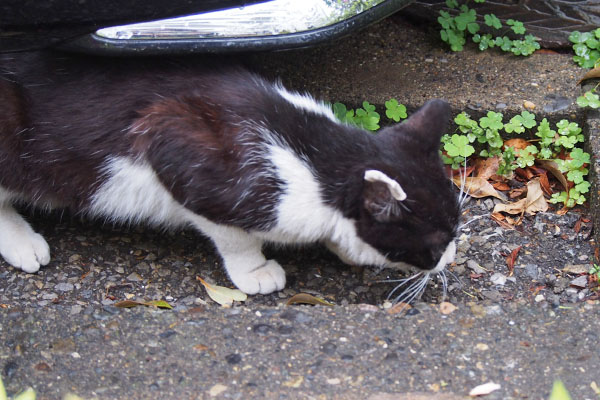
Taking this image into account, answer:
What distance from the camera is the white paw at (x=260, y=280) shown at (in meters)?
2.76

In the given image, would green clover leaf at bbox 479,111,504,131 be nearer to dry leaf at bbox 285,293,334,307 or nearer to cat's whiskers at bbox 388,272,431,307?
cat's whiskers at bbox 388,272,431,307

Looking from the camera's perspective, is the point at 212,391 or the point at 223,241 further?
the point at 223,241

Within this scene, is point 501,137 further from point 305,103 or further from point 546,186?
point 305,103

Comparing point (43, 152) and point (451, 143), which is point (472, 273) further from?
point (43, 152)

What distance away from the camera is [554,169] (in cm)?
318

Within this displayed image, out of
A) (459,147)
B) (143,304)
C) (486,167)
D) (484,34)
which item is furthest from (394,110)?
(143,304)

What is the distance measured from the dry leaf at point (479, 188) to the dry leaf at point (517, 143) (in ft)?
0.64

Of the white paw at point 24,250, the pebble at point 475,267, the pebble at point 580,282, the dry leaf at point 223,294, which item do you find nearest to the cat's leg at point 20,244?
the white paw at point 24,250

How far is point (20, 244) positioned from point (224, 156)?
34.4 inches

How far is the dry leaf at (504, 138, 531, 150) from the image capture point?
3268 mm

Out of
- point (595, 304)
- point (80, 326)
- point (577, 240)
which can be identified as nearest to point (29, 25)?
point (80, 326)

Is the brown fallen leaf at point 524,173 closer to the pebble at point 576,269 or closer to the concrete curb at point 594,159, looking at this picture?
the concrete curb at point 594,159

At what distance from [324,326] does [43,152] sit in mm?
1126

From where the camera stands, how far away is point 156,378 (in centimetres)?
202
